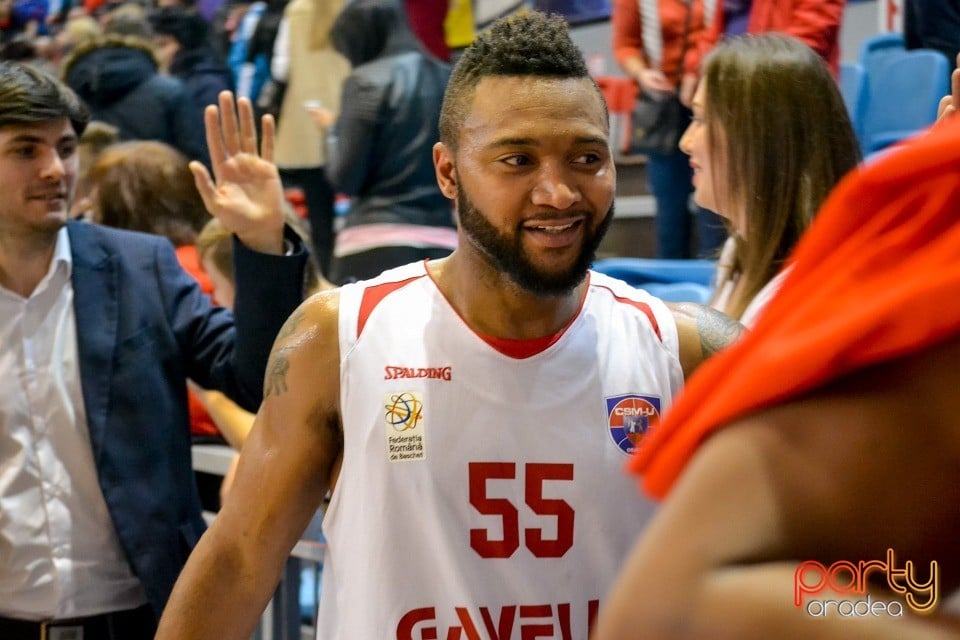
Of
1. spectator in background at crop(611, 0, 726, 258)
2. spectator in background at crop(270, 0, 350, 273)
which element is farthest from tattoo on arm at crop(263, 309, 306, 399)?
spectator in background at crop(270, 0, 350, 273)

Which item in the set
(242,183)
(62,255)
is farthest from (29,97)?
(242,183)

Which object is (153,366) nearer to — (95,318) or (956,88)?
(95,318)

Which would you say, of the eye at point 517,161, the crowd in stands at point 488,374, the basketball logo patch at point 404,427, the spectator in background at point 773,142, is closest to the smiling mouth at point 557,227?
the crowd in stands at point 488,374

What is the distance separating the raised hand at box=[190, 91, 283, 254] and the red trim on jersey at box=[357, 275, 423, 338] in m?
0.63

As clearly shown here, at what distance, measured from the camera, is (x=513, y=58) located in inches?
82.1

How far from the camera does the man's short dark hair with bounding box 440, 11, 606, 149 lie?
2.08 metres

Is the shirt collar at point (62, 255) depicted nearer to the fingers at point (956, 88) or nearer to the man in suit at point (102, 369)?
A: the man in suit at point (102, 369)

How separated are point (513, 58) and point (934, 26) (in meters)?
4.11

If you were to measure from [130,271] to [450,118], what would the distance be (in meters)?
1.23

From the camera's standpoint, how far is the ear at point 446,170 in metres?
2.18

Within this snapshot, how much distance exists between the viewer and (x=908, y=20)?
575 cm

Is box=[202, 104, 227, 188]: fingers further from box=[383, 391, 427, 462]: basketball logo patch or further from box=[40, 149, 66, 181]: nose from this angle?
box=[383, 391, 427, 462]: basketball logo patch

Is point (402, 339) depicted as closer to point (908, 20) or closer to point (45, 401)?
point (45, 401)

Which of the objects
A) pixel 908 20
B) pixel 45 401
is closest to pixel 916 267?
pixel 45 401
